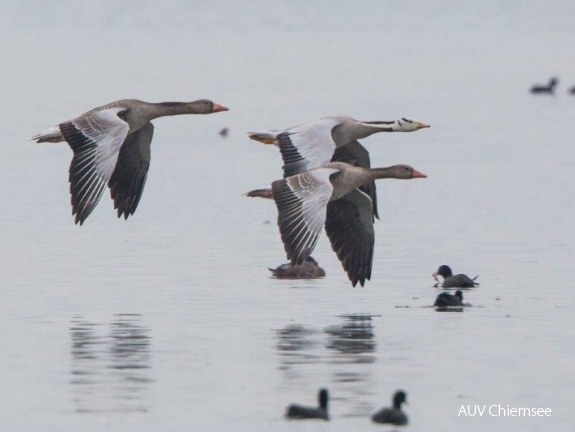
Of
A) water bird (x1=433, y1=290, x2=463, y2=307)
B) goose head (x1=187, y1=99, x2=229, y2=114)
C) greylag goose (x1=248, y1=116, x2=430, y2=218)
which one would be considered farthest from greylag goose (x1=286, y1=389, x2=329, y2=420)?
goose head (x1=187, y1=99, x2=229, y2=114)

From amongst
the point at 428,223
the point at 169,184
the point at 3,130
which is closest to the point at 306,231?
the point at 428,223

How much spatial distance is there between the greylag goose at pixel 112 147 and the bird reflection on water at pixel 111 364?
4.06 ft

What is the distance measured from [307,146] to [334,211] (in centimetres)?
116

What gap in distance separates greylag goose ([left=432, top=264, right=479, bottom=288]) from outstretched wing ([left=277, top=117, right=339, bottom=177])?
1962mm

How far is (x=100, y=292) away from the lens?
24250mm

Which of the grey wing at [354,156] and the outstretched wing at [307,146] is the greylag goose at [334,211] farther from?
the grey wing at [354,156]

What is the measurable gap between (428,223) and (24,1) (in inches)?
4281

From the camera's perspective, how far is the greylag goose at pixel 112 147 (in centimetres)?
2241

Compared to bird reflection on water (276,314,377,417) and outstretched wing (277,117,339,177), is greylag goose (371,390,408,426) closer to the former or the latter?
bird reflection on water (276,314,377,417)

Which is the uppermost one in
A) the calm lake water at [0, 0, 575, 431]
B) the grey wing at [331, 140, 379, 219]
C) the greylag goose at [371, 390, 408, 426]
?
the grey wing at [331, 140, 379, 219]

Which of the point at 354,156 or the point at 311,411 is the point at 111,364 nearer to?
the point at 311,411

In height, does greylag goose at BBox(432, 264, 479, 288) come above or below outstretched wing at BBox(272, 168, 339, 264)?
below

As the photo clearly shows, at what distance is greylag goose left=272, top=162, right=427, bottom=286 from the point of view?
21656 millimetres

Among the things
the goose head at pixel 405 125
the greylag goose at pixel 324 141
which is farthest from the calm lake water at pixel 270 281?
the goose head at pixel 405 125
